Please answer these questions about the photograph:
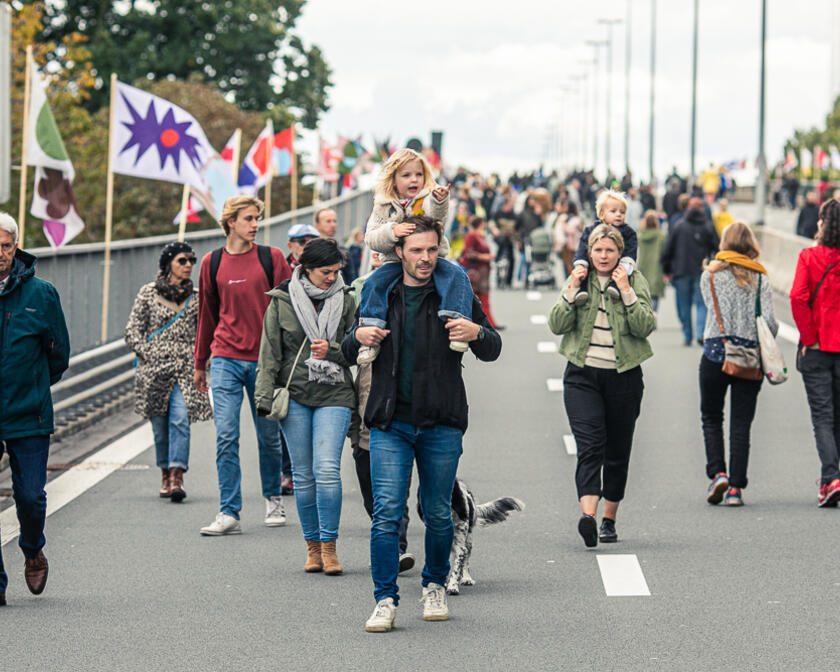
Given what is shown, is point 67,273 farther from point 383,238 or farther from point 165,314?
point 383,238

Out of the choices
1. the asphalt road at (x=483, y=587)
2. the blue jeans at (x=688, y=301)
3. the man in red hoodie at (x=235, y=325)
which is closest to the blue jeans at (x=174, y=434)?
the asphalt road at (x=483, y=587)

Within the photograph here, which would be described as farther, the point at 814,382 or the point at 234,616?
the point at 814,382

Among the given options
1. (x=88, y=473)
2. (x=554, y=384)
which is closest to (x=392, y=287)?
(x=88, y=473)

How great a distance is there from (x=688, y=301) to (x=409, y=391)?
48.8ft

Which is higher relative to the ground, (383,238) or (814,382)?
(383,238)

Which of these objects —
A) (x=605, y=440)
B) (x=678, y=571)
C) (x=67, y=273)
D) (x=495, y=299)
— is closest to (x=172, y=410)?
(x=605, y=440)

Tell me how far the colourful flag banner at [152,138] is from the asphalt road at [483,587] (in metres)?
5.94

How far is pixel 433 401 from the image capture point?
22.4 ft

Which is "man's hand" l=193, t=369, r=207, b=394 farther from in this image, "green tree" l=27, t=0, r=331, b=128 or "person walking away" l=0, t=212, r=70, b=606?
"green tree" l=27, t=0, r=331, b=128

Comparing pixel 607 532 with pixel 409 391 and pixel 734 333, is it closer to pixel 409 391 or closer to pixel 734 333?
pixel 734 333

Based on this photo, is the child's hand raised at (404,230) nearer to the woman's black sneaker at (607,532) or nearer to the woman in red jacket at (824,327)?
the woman's black sneaker at (607,532)

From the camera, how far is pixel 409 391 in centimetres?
688

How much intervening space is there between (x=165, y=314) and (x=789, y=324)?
1468 cm

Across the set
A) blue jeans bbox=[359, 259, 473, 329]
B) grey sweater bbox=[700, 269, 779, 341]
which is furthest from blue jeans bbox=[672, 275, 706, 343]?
blue jeans bbox=[359, 259, 473, 329]
